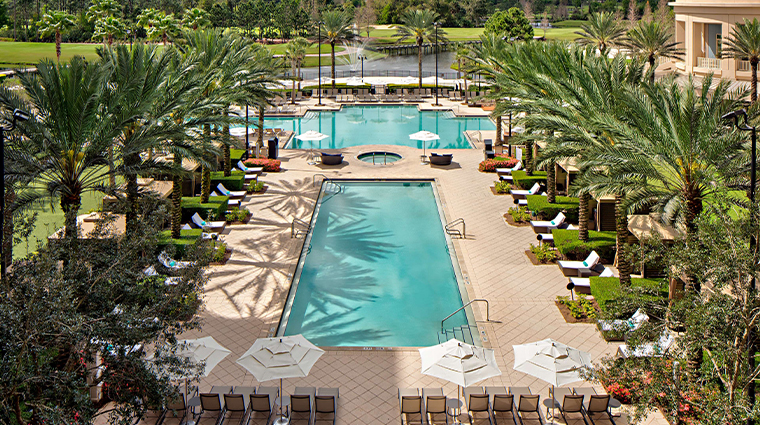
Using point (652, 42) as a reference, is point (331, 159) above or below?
below

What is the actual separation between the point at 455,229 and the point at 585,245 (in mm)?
5432

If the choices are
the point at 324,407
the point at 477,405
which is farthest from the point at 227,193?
the point at 477,405

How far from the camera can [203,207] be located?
85.2 feet

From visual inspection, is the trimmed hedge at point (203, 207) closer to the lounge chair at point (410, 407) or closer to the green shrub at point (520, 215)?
the green shrub at point (520, 215)

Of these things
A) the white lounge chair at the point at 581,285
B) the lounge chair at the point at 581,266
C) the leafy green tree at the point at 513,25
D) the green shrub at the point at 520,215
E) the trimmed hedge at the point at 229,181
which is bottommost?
the white lounge chair at the point at 581,285

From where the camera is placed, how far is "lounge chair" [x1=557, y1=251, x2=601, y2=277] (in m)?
21.2

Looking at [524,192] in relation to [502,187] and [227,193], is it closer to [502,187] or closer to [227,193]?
[502,187]

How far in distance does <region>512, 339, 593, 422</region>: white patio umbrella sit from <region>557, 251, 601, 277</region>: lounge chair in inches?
274

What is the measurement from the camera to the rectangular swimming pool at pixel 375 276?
62.1 feet

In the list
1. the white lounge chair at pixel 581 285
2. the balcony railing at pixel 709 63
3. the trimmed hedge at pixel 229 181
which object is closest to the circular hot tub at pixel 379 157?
the trimmed hedge at pixel 229 181

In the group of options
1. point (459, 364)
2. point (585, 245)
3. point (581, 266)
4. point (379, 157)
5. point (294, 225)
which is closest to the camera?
point (459, 364)

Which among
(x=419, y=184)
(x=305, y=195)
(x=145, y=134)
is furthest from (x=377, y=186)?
(x=145, y=134)

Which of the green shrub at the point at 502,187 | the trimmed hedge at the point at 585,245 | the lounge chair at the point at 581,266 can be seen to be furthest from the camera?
the green shrub at the point at 502,187

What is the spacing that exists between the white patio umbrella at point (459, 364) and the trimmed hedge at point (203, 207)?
45.6 ft
